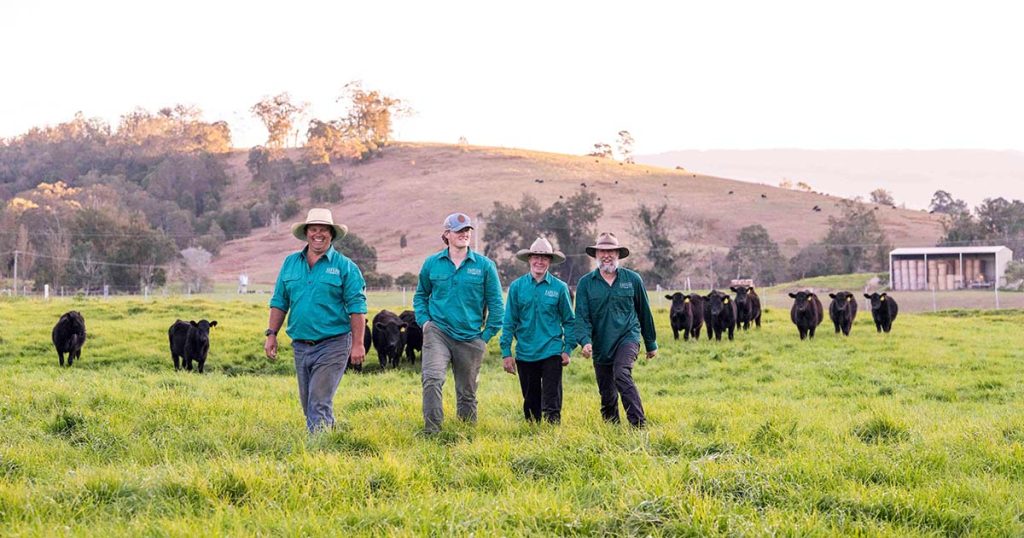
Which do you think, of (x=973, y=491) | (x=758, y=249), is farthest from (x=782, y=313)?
(x=758, y=249)

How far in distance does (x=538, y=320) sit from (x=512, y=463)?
2426 mm

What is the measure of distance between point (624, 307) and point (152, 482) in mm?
4672

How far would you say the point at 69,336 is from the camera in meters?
18.3

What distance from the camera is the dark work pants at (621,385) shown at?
8.77 metres

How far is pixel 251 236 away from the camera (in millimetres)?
99688

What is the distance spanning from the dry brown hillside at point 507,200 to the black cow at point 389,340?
51.5m

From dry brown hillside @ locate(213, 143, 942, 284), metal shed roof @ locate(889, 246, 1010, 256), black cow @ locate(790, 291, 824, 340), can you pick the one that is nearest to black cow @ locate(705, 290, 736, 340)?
black cow @ locate(790, 291, 824, 340)

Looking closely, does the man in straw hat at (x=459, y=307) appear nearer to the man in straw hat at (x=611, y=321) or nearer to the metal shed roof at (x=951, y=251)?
the man in straw hat at (x=611, y=321)

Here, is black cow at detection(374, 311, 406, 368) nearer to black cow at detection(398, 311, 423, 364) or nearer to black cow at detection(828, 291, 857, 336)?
black cow at detection(398, 311, 423, 364)

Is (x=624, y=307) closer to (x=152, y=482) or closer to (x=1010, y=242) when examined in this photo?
(x=152, y=482)

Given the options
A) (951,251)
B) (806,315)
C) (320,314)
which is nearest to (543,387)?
(320,314)

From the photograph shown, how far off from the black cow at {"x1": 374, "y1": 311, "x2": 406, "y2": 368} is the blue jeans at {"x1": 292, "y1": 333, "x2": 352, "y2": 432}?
1001 centimetres

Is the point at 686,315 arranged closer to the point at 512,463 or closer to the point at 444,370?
the point at 444,370

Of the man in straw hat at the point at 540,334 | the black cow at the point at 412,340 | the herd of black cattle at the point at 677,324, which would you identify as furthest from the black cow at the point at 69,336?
the man in straw hat at the point at 540,334
